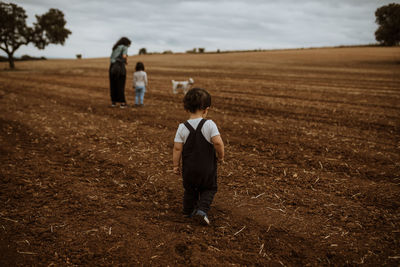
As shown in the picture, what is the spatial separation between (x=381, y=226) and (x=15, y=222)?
14.0 feet

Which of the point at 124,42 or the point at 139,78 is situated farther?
the point at 139,78

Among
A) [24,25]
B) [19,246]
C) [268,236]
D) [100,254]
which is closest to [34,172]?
[19,246]

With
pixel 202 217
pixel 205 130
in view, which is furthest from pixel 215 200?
pixel 205 130

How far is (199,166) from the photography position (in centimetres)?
297

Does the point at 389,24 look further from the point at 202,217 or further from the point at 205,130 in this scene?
the point at 202,217

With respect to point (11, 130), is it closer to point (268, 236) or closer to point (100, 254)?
point (100, 254)

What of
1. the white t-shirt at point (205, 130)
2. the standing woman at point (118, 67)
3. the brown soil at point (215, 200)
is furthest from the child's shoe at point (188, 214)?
the standing woman at point (118, 67)

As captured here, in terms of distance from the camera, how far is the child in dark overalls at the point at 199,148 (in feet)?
9.41

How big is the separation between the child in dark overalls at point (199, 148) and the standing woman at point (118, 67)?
6.92m

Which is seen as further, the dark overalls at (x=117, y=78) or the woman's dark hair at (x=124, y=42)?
the dark overalls at (x=117, y=78)

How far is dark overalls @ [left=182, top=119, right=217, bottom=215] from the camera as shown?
2.91 metres

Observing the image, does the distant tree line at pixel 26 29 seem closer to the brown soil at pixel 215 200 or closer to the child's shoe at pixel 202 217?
the brown soil at pixel 215 200

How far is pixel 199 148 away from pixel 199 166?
210 millimetres

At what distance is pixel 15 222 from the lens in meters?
3.09
